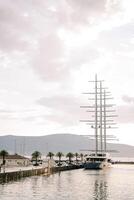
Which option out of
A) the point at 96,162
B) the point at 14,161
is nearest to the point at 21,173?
the point at 14,161

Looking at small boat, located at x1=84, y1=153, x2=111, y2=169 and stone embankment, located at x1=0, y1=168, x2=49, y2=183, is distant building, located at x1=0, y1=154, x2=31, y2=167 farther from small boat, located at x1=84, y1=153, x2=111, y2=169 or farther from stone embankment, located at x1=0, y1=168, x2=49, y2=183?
stone embankment, located at x1=0, y1=168, x2=49, y2=183

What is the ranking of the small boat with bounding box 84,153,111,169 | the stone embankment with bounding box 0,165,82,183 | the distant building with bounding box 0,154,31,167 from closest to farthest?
1. the stone embankment with bounding box 0,165,82,183
2. the distant building with bounding box 0,154,31,167
3. the small boat with bounding box 84,153,111,169

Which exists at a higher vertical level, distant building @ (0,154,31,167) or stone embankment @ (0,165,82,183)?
distant building @ (0,154,31,167)

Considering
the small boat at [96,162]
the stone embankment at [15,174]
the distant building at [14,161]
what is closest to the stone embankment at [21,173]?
the stone embankment at [15,174]

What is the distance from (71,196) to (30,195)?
679 cm

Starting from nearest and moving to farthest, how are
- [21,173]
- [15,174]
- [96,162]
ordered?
[15,174] → [21,173] → [96,162]

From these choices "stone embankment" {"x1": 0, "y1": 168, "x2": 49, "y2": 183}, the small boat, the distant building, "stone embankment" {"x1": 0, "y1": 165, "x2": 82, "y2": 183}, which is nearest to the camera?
"stone embankment" {"x1": 0, "y1": 168, "x2": 49, "y2": 183}

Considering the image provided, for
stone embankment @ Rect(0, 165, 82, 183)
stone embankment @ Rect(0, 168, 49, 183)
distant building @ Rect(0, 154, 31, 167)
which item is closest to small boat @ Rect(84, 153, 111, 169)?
stone embankment @ Rect(0, 165, 82, 183)

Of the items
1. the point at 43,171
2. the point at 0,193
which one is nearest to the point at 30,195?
the point at 0,193

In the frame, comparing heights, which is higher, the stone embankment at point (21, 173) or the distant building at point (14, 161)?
the distant building at point (14, 161)

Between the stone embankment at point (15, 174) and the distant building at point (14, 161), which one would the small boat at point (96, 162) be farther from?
the stone embankment at point (15, 174)

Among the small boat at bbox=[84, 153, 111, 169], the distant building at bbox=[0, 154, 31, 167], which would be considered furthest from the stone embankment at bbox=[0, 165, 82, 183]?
the small boat at bbox=[84, 153, 111, 169]

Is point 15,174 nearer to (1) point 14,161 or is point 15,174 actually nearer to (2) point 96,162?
(1) point 14,161

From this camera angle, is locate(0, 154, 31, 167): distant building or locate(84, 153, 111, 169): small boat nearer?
locate(0, 154, 31, 167): distant building
